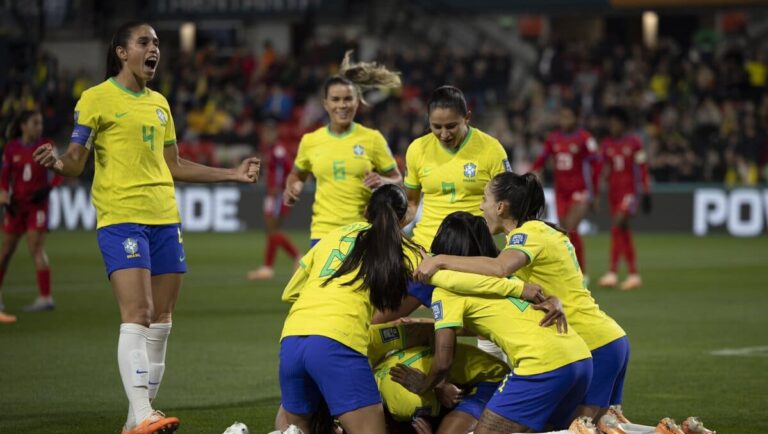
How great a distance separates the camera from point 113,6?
125 feet

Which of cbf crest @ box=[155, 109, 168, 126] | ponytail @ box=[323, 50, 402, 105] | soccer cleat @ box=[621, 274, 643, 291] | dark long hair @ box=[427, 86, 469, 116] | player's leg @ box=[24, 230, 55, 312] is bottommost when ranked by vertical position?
soccer cleat @ box=[621, 274, 643, 291]

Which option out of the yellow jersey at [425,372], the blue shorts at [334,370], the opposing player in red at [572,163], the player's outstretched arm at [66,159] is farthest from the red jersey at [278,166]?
the blue shorts at [334,370]

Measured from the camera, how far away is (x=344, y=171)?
10383 mm

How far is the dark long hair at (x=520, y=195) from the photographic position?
697 centimetres

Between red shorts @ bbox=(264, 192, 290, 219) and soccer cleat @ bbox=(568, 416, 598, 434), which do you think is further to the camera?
red shorts @ bbox=(264, 192, 290, 219)

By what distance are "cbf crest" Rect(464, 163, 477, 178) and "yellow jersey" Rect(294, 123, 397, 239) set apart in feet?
5.05

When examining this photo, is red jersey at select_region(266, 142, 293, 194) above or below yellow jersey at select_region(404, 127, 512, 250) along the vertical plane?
below

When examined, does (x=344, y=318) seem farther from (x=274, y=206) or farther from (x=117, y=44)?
(x=274, y=206)

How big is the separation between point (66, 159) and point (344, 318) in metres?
2.00

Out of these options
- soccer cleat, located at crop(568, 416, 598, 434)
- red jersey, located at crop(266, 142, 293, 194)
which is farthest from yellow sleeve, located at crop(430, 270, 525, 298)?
red jersey, located at crop(266, 142, 293, 194)

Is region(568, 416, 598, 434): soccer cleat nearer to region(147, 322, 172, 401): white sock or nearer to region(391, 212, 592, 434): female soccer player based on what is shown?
region(391, 212, 592, 434): female soccer player

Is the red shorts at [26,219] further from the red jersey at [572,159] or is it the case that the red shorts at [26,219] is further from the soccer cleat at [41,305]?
the red jersey at [572,159]

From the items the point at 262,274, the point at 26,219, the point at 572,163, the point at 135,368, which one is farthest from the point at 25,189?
the point at 135,368

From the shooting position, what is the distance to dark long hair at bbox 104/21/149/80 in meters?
7.48
